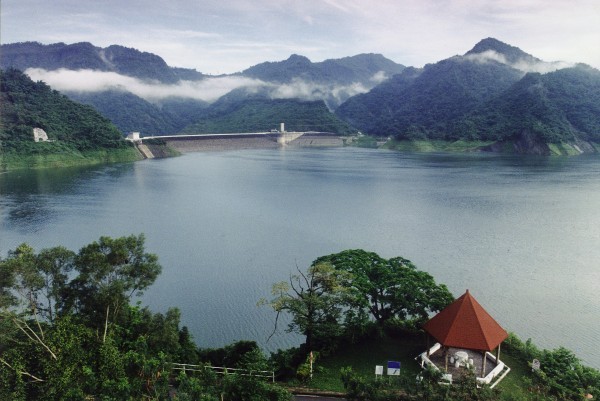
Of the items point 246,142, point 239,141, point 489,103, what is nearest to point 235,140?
point 239,141

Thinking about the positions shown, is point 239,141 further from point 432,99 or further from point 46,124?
point 432,99

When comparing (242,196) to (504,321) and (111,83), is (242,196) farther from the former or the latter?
(111,83)

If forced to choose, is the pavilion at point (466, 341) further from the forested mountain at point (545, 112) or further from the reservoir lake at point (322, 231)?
the forested mountain at point (545, 112)

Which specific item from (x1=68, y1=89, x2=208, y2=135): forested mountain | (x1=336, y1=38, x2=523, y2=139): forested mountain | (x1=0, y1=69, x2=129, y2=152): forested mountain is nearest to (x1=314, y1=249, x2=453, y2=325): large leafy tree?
(x1=0, y1=69, x2=129, y2=152): forested mountain

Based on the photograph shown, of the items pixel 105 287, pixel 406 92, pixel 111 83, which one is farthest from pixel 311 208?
pixel 111 83

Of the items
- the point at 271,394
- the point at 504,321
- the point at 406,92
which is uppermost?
the point at 406,92

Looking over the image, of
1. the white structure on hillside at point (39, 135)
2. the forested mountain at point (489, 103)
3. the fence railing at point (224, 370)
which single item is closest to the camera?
the fence railing at point (224, 370)

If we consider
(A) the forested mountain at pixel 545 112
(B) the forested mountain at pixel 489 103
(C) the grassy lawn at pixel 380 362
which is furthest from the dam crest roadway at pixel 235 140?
(C) the grassy lawn at pixel 380 362
